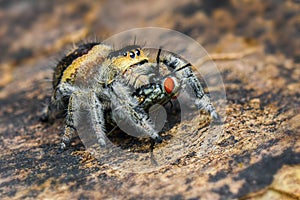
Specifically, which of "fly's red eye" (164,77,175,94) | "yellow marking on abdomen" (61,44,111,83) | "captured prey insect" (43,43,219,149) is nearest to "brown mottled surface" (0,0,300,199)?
"captured prey insect" (43,43,219,149)

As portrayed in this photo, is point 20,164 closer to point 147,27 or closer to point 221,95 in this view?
point 221,95

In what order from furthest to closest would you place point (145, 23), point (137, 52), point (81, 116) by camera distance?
point (145, 23) → point (81, 116) → point (137, 52)

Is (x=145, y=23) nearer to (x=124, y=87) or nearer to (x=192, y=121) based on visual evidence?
(x=192, y=121)

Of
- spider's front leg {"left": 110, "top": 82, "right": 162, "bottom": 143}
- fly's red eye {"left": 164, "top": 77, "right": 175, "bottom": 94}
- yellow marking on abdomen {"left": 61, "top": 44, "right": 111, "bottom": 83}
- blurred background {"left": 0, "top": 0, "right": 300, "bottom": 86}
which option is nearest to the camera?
spider's front leg {"left": 110, "top": 82, "right": 162, "bottom": 143}

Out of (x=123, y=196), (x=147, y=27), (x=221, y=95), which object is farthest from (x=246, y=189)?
(x=147, y=27)

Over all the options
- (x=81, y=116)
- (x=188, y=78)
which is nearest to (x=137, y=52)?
(x=188, y=78)

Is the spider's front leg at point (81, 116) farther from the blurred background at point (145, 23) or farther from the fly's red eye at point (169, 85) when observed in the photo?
the blurred background at point (145, 23)

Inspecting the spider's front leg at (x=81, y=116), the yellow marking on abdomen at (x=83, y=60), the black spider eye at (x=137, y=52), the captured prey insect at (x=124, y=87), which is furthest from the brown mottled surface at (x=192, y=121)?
the black spider eye at (x=137, y=52)

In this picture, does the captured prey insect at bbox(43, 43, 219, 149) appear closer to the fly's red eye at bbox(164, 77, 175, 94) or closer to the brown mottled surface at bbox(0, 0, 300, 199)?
the fly's red eye at bbox(164, 77, 175, 94)
